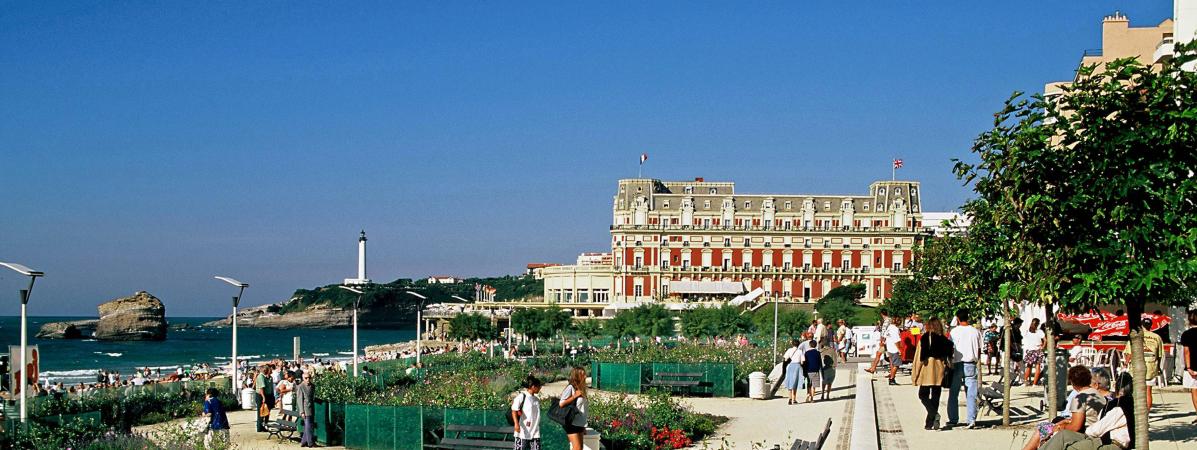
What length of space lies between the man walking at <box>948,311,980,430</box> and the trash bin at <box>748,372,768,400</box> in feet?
26.2

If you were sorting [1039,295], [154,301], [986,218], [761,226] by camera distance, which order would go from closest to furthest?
[1039,295], [986,218], [761,226], [154,301]

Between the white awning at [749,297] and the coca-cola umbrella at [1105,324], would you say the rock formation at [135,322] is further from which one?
the coca-cola umbrella at [1105,324]

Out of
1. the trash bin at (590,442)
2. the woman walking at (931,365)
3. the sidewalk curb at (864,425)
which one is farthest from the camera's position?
the woman walking at (931,365)

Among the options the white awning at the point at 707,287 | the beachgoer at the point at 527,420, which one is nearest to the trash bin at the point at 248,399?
the beachgoer at the point at 527,420

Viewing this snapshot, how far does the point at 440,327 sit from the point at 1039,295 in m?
109

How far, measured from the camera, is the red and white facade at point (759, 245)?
10544 cm

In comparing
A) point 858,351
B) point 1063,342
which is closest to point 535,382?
point 1063,342

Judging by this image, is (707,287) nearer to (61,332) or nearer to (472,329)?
(472,329)

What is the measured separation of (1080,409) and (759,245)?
95.6 metres

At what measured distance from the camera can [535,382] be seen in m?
15.0

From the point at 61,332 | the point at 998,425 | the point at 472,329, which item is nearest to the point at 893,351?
the point at 998,425

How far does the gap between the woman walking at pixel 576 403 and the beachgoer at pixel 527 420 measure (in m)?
0.40

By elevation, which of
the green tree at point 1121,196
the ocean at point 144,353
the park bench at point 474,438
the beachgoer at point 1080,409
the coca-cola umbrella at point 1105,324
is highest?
the green tree at point 1121,196

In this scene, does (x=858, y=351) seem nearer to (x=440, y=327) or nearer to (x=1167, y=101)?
(x=1167, y=101)
